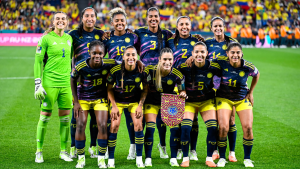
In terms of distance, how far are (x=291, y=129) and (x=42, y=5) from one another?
27.1m

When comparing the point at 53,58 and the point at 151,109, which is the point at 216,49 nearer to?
the point at 151,109

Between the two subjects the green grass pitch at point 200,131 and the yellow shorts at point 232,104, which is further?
the green grass pitch at point 200,131

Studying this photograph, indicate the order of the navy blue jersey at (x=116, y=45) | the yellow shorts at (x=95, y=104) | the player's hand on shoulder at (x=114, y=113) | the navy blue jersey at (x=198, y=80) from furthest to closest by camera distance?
the navy blue jersey at (x=116, y=45) → the navy blue jersey at (x=198, y=80) → the yellow shorts at (x=95, y=104) → the player's hand on shoulder at (x=114, y=113)

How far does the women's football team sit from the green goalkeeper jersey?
0.01 metres

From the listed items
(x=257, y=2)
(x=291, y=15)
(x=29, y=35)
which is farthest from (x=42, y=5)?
(x=291, y=15)

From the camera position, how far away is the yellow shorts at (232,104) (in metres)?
5.25

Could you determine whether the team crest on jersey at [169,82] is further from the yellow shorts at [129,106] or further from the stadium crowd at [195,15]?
the stadium crowd at [195,15]

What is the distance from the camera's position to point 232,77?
5242mm

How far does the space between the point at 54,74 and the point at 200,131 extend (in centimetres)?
330

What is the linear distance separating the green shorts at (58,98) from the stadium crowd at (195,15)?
21.0 metres

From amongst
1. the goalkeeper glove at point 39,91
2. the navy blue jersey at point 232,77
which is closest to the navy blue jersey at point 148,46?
the navy blue jersey at point 232,77

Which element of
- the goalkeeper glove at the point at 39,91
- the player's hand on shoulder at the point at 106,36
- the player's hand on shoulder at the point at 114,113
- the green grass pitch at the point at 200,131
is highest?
the player's hand on shoulder at the point at 106,36

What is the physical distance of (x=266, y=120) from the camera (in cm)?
799

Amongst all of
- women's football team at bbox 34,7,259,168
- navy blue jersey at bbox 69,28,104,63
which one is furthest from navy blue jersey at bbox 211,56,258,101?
navy blue jersey at bbox 69,28,104,63
